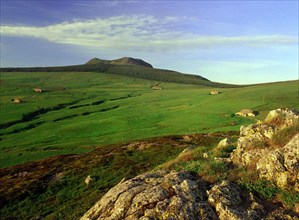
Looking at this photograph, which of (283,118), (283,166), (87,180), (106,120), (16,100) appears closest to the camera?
(283,166)

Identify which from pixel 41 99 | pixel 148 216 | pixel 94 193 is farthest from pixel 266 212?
pixel 41 99

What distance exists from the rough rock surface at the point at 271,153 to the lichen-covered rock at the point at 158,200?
4869mm

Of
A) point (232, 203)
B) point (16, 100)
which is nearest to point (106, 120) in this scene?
point (16, 100)

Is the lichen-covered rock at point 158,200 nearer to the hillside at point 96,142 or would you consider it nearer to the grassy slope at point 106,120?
the hillside at point 96,142

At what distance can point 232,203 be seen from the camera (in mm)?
21562

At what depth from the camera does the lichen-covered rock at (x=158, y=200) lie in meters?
21.0

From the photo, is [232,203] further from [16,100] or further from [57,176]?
[16,100]

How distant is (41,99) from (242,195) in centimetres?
15818

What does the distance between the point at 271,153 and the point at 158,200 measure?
30.9ft

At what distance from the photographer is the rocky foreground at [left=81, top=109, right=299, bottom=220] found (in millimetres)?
20938

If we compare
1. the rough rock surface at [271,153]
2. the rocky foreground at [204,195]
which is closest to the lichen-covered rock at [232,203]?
the rocky foreground at [204,195]

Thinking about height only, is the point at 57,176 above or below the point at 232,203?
below

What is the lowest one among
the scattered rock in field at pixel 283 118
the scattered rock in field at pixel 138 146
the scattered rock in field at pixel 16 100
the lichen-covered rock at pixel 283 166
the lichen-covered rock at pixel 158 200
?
the scattered rock in field at pixel 16 100

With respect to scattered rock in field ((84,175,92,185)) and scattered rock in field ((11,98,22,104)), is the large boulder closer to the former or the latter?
scattered rock in field ((84,175,92,185))
